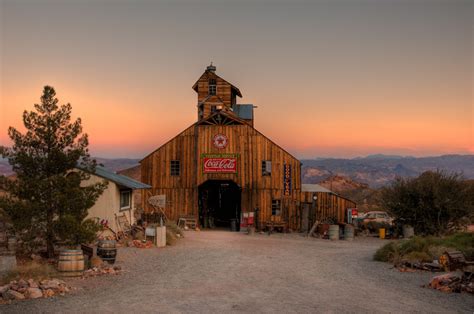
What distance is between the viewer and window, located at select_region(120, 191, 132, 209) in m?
29.8

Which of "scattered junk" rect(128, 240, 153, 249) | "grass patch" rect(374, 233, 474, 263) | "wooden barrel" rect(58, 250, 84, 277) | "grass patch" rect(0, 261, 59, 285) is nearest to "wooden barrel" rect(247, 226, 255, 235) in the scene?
"scattered junk" rect(128, 240, 153, 249)

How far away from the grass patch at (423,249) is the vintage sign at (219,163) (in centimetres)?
1722

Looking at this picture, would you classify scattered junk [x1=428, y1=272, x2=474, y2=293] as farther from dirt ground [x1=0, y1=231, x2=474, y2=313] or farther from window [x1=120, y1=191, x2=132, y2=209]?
window [x1=120, y1=191, x2=132, y2=209]

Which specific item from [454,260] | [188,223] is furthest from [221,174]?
[454,260]

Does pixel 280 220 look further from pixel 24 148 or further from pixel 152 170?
pixel 24 148

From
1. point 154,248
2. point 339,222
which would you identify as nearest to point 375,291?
point 154,248

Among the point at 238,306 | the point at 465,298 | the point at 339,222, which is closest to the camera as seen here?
the point at 238,306

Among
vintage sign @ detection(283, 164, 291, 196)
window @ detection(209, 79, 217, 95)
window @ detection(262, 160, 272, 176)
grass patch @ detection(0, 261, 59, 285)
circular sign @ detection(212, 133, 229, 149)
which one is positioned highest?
window @ detection(209, 79, 217, 95)

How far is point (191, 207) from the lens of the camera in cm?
3888

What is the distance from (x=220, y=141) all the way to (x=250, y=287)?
23496 mm

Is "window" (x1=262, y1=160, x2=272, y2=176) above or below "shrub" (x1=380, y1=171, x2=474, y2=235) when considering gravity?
above

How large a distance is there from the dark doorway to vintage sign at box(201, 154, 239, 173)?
297cm

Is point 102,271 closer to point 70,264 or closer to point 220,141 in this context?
point 70,264

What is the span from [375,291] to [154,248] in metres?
13.2
